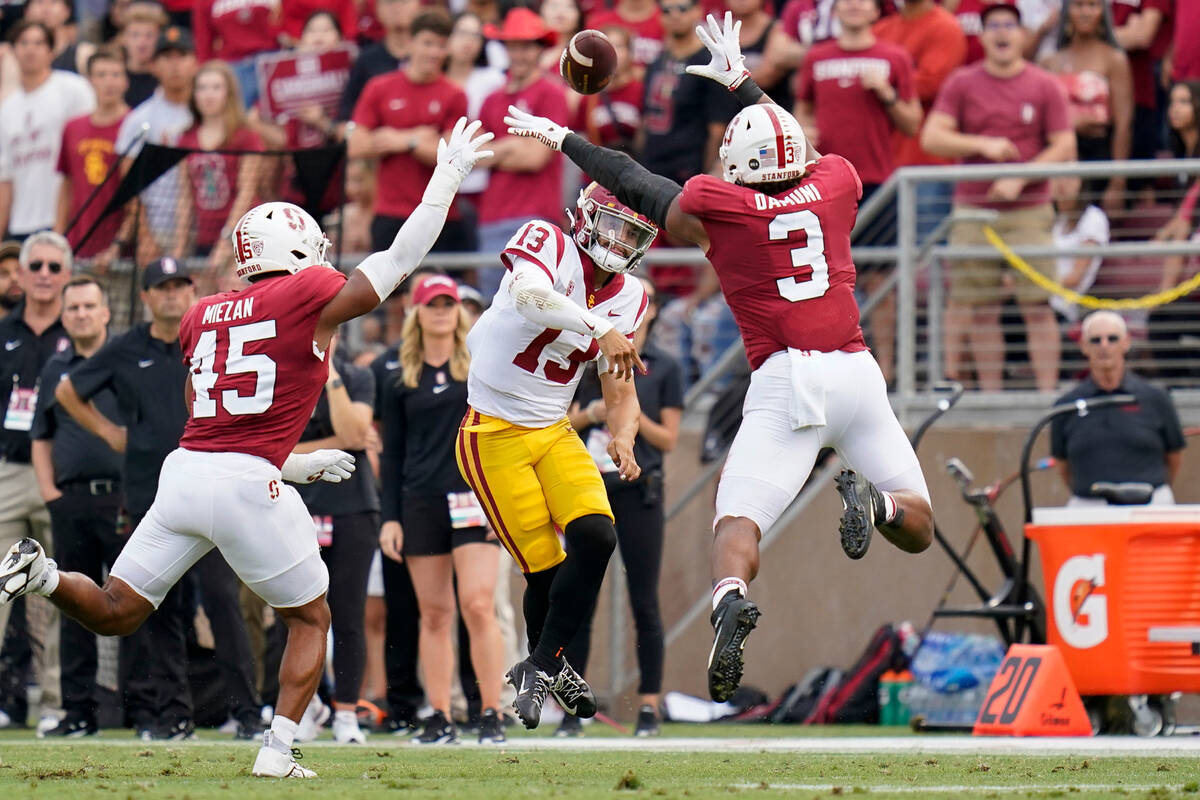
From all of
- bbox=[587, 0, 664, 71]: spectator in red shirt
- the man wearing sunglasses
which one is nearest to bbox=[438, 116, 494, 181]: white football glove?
the man wearing sunglasses

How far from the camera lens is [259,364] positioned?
7012mm

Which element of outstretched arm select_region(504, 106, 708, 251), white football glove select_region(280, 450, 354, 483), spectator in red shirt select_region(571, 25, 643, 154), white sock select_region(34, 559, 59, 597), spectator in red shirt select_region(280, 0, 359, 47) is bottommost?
white sock select_region(34, 559, 59, 597)

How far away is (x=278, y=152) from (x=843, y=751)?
18.1ft

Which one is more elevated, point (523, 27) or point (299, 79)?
point (523, 27)

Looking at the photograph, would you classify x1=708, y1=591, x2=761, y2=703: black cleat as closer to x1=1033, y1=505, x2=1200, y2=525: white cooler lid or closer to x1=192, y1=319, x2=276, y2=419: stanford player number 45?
x1=192, y1=319, x2=276, y2=419: stanford player number 45

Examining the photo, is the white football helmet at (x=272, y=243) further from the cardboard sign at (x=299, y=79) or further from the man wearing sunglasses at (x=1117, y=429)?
the cardboard sign at (x=299, y=79)

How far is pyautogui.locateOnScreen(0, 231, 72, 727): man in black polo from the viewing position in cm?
1112

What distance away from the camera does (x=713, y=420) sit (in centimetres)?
1275

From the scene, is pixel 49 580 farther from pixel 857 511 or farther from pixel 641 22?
pixel 641 22

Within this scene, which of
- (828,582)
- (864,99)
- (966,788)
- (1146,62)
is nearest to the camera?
(966,788)

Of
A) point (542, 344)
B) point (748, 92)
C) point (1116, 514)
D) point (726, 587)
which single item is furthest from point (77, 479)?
point (1116, 514)

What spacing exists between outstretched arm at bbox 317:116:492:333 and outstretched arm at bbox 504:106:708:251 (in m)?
0.43

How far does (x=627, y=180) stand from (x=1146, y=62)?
6.11m

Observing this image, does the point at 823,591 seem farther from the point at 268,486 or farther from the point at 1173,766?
the point at 268,486
